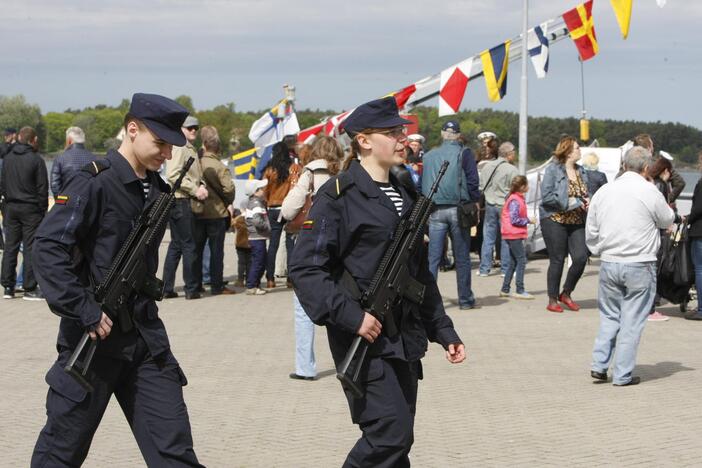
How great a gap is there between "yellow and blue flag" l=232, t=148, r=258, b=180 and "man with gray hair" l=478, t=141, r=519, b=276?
40.2 feet

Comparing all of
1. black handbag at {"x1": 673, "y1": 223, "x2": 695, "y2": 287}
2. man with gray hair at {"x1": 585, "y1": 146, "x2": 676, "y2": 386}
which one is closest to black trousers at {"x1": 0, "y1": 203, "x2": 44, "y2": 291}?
man with gray hair at {"x1": 585, "y1": 146, "x2": 676, "y2": 386}

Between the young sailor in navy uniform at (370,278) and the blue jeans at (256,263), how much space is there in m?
9.11

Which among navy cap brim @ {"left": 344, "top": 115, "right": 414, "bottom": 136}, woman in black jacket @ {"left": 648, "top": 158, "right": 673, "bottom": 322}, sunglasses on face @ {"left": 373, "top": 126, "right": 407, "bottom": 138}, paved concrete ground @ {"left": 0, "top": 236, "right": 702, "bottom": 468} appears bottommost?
paved concrete ground @ {"left": 0, "top": 236, "right": 702, "bottom": 468}

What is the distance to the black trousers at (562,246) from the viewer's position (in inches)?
482

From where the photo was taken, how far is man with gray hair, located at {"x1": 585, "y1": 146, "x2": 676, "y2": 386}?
8.54m

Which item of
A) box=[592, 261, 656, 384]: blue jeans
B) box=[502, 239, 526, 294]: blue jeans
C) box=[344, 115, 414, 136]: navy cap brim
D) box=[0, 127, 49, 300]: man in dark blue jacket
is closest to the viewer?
box=[344, 115, 414, 136]: navy cap brim

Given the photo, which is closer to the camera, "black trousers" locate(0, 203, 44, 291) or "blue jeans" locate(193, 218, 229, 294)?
"black trousers" locate(0, 203, 44, 291)

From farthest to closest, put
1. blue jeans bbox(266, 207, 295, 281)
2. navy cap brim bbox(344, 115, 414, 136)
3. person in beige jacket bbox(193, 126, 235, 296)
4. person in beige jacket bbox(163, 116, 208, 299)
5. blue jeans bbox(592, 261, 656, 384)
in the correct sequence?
1. blue jeans bbox(266, 207, 295, 281)
2. person in beige jacket bbox(193, 126, 235, 296)
3. person in beige jacket bbox(163, 116, 208, 299)
4. blue jeans bbox(592, 261, 656, 384)
5. navy cap brim bbox(344, 115, 414, 136)

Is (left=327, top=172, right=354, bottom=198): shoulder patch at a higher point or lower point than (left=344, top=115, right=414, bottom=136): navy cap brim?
lower

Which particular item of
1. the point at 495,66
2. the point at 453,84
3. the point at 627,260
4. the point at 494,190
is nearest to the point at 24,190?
the point at 494,190

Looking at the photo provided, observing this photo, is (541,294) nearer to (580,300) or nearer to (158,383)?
(580,300)

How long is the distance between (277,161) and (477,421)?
6604 mm

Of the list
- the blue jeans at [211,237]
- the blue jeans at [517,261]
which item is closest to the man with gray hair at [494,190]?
the blue jeans at [517,261]

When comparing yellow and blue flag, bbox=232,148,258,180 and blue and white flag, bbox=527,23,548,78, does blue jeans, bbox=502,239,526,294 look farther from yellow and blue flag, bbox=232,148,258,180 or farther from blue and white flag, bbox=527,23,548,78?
yellow and blue flag, bbox=232,148,258,180
